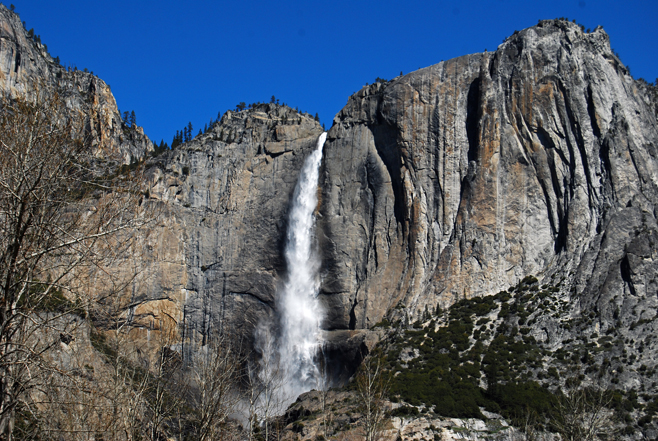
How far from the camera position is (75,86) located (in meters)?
105

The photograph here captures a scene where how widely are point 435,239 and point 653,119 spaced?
99.5 feet

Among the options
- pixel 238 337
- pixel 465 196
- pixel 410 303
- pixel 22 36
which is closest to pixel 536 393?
pixel 410 303

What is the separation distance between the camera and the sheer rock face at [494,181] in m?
65.1

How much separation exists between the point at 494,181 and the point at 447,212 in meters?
6.42

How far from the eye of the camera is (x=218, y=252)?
80250 mm

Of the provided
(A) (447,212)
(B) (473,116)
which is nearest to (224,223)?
(A) (447,212)

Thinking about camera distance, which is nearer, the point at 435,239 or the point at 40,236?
the point at 40,236

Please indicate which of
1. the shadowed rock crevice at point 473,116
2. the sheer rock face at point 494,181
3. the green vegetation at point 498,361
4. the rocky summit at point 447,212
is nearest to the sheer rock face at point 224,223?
the rocky summit at point 447,212

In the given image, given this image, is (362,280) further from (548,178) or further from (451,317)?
(548,178)

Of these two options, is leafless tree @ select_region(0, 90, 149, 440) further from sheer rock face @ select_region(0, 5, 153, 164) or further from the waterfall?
sheer rock face @ select_region(0, 5, 153, 164)

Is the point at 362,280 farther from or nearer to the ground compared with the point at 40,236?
farther from the ground

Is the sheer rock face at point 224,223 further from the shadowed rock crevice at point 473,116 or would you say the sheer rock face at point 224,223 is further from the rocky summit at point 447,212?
the shadowed rock crevice at point 473,116

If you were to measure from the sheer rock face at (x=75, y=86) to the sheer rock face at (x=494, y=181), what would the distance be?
108 ft

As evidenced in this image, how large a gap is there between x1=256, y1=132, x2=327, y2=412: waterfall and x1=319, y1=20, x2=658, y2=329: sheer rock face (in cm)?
192
